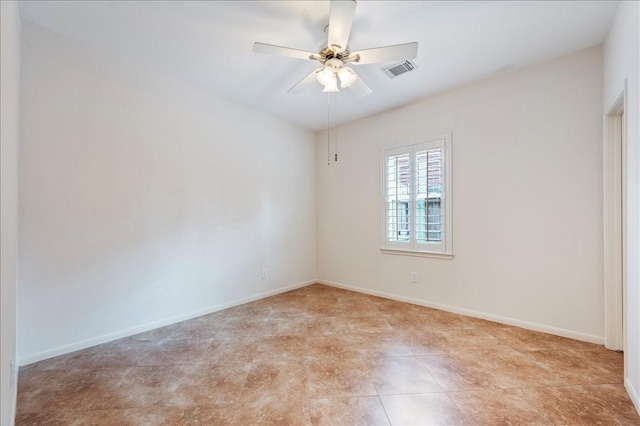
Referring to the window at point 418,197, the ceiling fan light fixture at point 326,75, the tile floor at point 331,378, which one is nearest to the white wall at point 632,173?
the tile floor at point 331,378

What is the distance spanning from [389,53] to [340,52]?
0.38m

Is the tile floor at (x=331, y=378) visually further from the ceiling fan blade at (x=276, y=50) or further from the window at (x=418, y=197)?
the ceiling fan blade at (x=276, y=50)

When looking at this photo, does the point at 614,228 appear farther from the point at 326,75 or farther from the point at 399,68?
the point at 326,75

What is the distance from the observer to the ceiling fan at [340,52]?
1830 mm

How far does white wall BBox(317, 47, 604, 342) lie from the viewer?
2.61 metres

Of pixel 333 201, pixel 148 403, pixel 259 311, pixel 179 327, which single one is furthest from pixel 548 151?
pixel 179 327

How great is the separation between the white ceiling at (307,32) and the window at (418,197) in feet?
2.99

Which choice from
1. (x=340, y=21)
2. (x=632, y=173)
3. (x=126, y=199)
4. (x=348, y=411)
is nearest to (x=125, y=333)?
(x=126, y=199)

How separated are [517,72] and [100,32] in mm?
4027

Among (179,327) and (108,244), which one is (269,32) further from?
(179,327)

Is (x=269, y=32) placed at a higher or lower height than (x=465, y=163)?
higher

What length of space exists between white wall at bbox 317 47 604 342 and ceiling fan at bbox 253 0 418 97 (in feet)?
5.32

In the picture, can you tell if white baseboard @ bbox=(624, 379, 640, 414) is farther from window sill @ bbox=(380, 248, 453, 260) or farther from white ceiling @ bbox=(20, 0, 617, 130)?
white ceiling @ bbox=(20, 0, 617, 130)

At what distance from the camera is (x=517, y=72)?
9.73 ft
